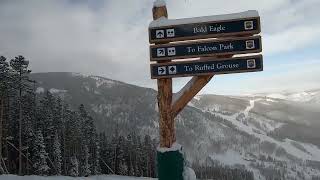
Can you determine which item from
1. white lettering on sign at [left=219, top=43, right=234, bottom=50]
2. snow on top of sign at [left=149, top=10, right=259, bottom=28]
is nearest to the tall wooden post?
snow on top of sign at [left=149, top=10, right=259, bottom=28]

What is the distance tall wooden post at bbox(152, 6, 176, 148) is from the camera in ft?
43.8

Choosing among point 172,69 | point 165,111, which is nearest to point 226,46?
point 172,69

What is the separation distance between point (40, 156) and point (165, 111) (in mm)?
42656

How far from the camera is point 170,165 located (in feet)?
42.9

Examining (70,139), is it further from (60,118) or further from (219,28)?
(219,28)

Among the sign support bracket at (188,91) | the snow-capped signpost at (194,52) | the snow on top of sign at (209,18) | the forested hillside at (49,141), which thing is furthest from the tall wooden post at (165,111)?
the forested hillside at (49,141)

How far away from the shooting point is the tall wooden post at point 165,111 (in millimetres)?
13344

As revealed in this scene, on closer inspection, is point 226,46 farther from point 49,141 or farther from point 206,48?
point 49,141

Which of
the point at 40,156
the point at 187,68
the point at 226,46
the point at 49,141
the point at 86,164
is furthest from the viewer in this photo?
the point at 86,164

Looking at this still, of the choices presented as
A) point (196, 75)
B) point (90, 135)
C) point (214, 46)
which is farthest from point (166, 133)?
point (90, 135)

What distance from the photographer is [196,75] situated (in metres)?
13.0

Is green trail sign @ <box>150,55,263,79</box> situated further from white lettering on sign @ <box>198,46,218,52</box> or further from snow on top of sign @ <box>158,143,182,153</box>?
snow on top of sign @ <box>158,143,182,153</box>

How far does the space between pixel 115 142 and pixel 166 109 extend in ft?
211

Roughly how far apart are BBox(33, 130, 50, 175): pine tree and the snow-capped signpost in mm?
41956
